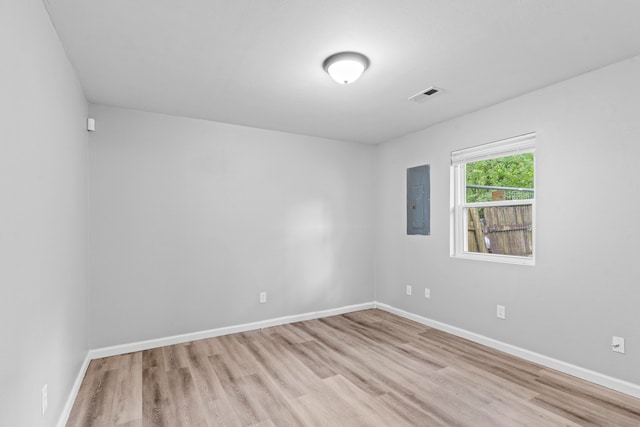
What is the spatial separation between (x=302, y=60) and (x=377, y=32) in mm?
599

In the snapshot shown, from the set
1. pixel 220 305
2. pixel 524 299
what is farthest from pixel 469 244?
pixel 220 305

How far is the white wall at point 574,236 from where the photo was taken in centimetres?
241

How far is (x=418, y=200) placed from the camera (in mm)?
4191

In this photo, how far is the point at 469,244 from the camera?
3.72 meters

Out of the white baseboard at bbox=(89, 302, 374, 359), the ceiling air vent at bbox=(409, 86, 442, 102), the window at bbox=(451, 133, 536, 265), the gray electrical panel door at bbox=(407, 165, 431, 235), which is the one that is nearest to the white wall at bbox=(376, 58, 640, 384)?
→ the window at bbox=(451, 133, 536, 265)

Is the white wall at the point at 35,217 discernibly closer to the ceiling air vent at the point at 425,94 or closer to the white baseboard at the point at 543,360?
the ceiling air vent at the point at 425,94

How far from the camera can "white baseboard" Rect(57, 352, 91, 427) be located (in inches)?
82.0

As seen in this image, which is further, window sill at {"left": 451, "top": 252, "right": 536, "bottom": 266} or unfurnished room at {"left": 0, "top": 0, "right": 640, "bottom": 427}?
window sill at {"left": 451, "top": 252, "right": 536, "bottom": 266}

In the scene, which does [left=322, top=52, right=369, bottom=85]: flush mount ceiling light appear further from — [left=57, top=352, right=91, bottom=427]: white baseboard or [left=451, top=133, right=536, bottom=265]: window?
Answer: [left=57, top=352, right=91, bottom=427]: white baseboard

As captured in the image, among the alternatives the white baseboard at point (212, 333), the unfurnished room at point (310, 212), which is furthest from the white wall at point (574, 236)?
the white baseboard at point (212, 333)

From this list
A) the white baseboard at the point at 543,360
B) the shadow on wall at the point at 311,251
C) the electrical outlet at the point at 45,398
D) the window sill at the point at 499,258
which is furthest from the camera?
the shadow on wall at the point at 311,251

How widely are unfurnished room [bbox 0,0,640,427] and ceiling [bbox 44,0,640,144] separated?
0.06ft

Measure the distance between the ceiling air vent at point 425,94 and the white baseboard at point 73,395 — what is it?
3536 mm

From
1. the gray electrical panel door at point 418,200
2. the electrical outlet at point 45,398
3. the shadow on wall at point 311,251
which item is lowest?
the electrical outlet at point 45,398
